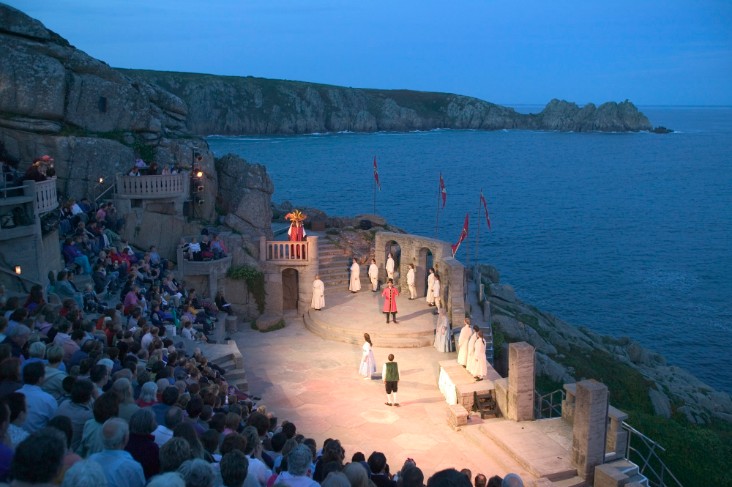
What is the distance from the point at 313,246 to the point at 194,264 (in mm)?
5052

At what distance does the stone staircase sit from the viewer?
100ft

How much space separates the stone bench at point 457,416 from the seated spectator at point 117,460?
12976 mm

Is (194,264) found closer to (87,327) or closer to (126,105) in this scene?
(126,105)

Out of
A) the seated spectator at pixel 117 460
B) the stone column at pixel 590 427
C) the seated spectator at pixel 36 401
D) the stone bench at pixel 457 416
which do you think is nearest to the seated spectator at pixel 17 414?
the seated spectator at pixel 36 401

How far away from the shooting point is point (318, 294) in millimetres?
27797

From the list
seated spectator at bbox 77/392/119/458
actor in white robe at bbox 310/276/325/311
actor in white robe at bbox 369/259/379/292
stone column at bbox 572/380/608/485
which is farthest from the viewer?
actor in white robe at bbox 369/259/379/292

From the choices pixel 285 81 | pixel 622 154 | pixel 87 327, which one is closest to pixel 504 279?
pixel 87 327

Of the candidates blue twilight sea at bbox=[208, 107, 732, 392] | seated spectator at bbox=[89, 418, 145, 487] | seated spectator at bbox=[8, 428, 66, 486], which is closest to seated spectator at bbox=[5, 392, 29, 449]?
seated spectator at bbox=[89, 418, 145, 487]

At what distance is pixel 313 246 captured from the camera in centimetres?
2917

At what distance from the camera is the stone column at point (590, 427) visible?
15.5 meters

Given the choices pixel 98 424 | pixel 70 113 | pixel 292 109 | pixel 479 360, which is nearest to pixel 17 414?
pixel 98 424

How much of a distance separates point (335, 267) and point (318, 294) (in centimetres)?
347

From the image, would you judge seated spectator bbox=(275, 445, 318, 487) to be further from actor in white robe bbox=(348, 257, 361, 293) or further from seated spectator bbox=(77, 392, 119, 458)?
actor in white robe bbox=(348, 257, 361, 293)

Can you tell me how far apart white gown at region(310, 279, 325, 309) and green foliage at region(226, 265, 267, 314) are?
8.56 feet
